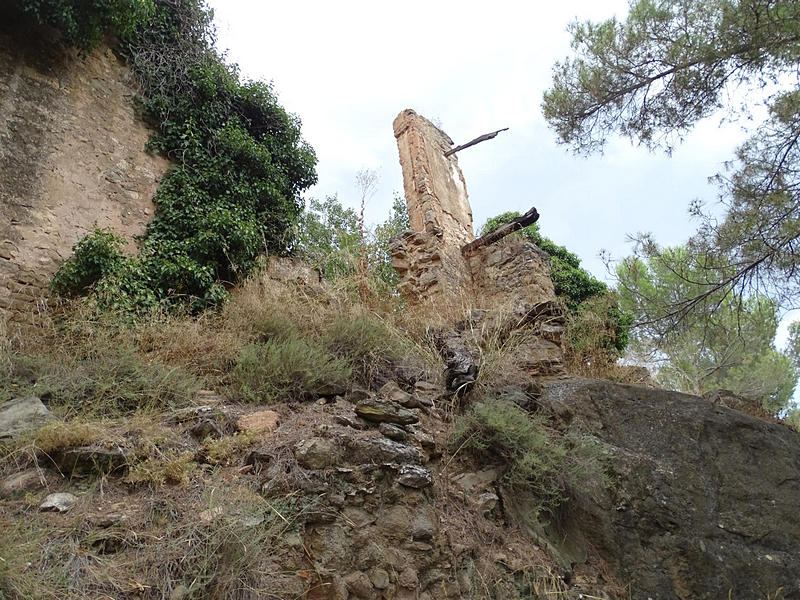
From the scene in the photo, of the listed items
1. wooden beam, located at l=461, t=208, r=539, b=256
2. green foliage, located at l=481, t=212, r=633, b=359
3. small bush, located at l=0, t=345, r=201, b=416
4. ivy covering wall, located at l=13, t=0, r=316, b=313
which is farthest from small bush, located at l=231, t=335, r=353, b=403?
wooden beam, located at l=461, t=208, r=539, b=256

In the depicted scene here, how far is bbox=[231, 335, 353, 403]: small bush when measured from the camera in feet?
13.1

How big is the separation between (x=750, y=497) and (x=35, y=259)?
6911 millimetres

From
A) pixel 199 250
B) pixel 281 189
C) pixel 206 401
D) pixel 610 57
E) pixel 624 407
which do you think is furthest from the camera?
pixel 281 189

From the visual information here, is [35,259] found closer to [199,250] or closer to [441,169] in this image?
[199,250]

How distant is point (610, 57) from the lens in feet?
22.7

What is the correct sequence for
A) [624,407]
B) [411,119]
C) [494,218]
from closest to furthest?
[624,407] < [411,119] < [494,218]

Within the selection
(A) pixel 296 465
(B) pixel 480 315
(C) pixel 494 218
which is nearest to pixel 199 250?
(B) pixel 480 315

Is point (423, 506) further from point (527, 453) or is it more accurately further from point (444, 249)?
point (444, 249)

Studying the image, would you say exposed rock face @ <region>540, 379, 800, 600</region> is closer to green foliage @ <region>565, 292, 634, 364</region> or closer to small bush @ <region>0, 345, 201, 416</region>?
green foliage @ <region>565, 292, 634, 364</region>

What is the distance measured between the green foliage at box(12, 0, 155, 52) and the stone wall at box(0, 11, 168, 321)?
0.41 metres

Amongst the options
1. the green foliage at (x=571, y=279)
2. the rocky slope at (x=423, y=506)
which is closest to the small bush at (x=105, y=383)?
the rocky slope at (x=423, y=506)

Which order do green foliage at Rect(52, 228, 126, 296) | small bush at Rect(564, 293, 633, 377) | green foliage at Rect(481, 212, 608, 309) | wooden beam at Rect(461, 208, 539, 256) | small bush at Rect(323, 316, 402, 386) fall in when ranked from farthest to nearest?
green foliage at Rect(481, 212, 608, 309)
wooden beam at Rect(461, 208, 539, 256)
small bush at Rect(564, 293, 633, 377)
green foliage at Rect(52, 228, 126, 296)
small bush at Rect(323, 316, 402, 386)

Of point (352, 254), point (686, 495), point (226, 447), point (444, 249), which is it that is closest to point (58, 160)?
point (352, 254)

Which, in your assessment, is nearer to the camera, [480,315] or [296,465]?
[296,465]
